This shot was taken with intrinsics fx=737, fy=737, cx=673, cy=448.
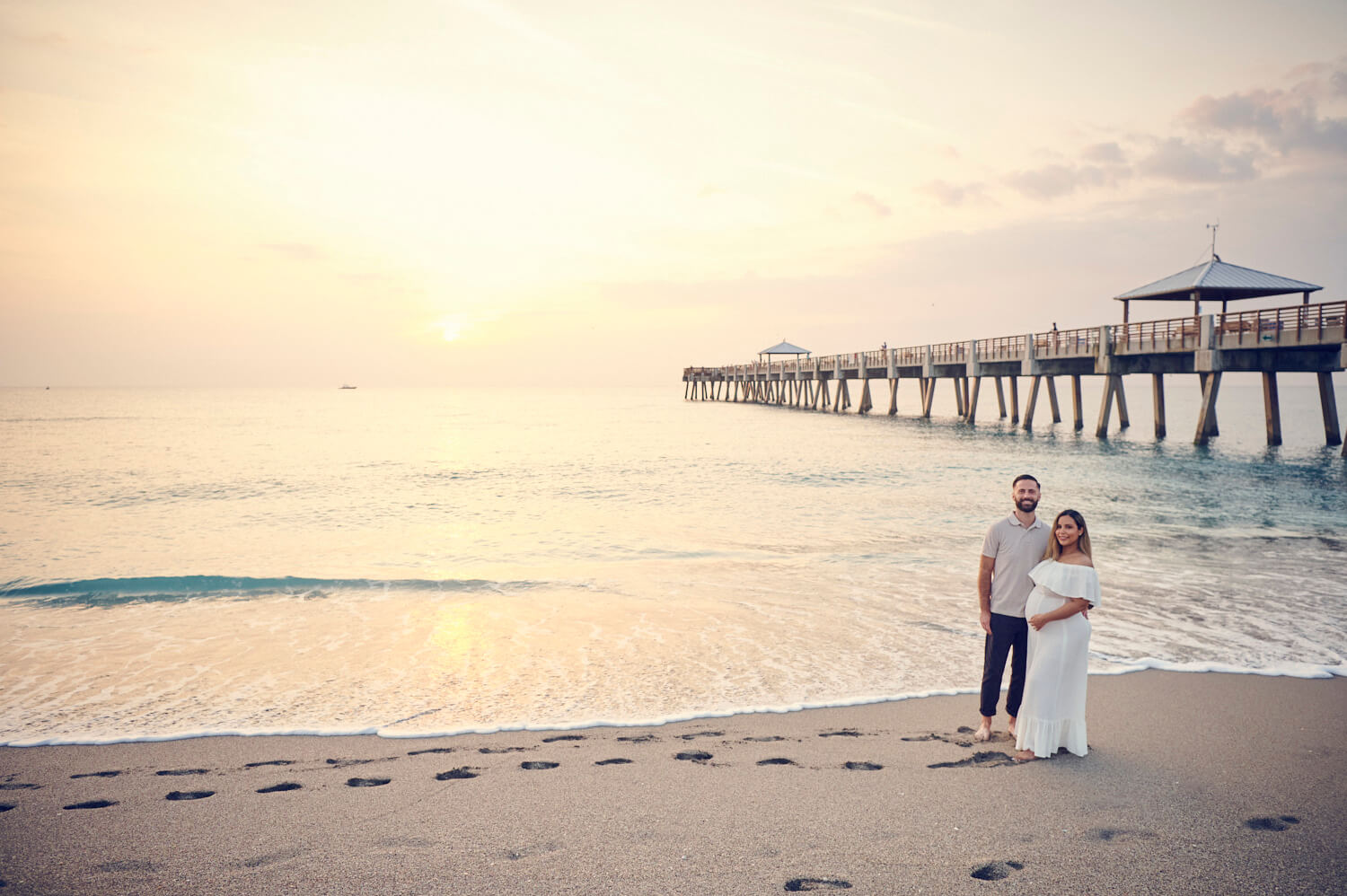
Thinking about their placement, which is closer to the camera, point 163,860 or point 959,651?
point 163,860

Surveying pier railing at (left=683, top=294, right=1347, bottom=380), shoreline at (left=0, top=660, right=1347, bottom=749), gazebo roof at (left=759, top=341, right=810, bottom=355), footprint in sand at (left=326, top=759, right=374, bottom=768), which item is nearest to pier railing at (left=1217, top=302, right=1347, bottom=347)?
pier railing at (left=683, top=294, right=1347, bottom=380)

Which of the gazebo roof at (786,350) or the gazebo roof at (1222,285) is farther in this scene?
the gazebo roof at (786,350)

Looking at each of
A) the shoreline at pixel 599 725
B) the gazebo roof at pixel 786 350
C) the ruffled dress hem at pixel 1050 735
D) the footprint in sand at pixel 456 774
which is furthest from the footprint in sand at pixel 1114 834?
the gazebo roof at pixel 786 350

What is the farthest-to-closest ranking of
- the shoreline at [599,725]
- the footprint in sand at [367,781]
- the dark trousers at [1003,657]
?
the shoreline at [599,725], the dark trousers at [1003,657], the footprint in sand at [367,781]

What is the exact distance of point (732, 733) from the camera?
463 centimetres

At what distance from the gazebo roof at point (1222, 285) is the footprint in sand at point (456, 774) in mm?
31588

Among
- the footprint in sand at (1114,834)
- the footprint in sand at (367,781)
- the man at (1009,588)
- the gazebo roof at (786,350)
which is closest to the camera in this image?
the footprint in sand at (1114,834)

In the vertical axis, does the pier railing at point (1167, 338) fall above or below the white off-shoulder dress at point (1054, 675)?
above

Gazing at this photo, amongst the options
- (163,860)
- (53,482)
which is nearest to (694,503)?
(163,860)

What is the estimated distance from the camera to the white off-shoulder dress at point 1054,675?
3.86m

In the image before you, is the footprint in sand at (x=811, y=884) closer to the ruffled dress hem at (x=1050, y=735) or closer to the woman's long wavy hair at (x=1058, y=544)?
the ruffled dress hem at (x=1050, y=735)

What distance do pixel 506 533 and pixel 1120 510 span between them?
12.7 meters

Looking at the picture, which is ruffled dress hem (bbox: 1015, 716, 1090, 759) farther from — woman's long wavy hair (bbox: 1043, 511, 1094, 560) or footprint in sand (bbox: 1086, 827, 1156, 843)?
woman's long wavy hair (bbox: 1043, 511, 1094, 560)

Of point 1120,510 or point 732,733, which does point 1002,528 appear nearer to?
point 732,733
